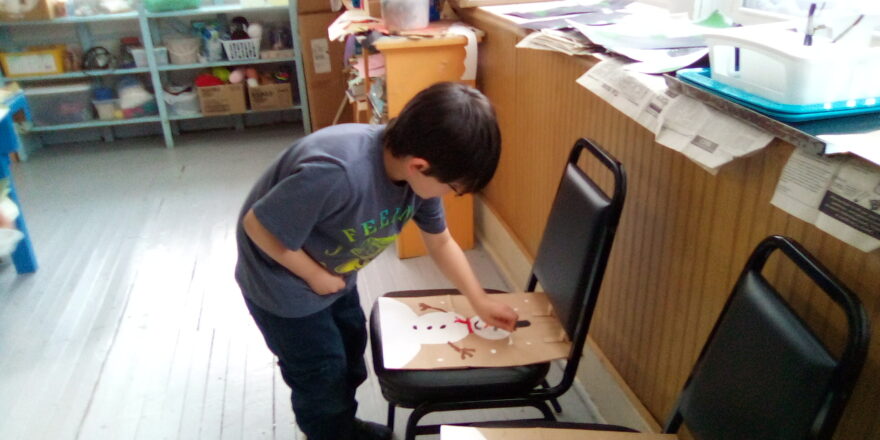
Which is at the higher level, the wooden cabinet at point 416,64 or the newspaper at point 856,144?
the newspaper at point 856,144

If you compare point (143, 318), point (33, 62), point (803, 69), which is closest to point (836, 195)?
point (803, 69)

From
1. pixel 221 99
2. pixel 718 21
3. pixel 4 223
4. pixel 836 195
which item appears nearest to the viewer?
pixel 836 195

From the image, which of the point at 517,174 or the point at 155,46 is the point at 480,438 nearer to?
the point at 517,174

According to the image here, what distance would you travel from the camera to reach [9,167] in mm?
2406

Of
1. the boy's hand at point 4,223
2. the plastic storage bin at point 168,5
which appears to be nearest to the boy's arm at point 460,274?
the boy's hand at point 4,223

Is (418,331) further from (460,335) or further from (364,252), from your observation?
(364,252)

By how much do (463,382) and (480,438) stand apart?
0.19 metres

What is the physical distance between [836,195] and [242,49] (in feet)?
12.7

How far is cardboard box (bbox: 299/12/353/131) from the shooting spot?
12.6 ft

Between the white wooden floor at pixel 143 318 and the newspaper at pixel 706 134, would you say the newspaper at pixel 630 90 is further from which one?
the white wooden floor at pixel 143 318

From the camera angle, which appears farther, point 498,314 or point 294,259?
point 498,314

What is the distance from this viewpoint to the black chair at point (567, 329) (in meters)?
1.16

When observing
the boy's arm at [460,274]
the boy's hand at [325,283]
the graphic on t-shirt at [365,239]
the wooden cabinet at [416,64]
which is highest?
the wooden cabinet at [416,64]

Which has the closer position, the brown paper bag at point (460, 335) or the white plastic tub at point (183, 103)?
the brown paper bag at point (460, 335)
